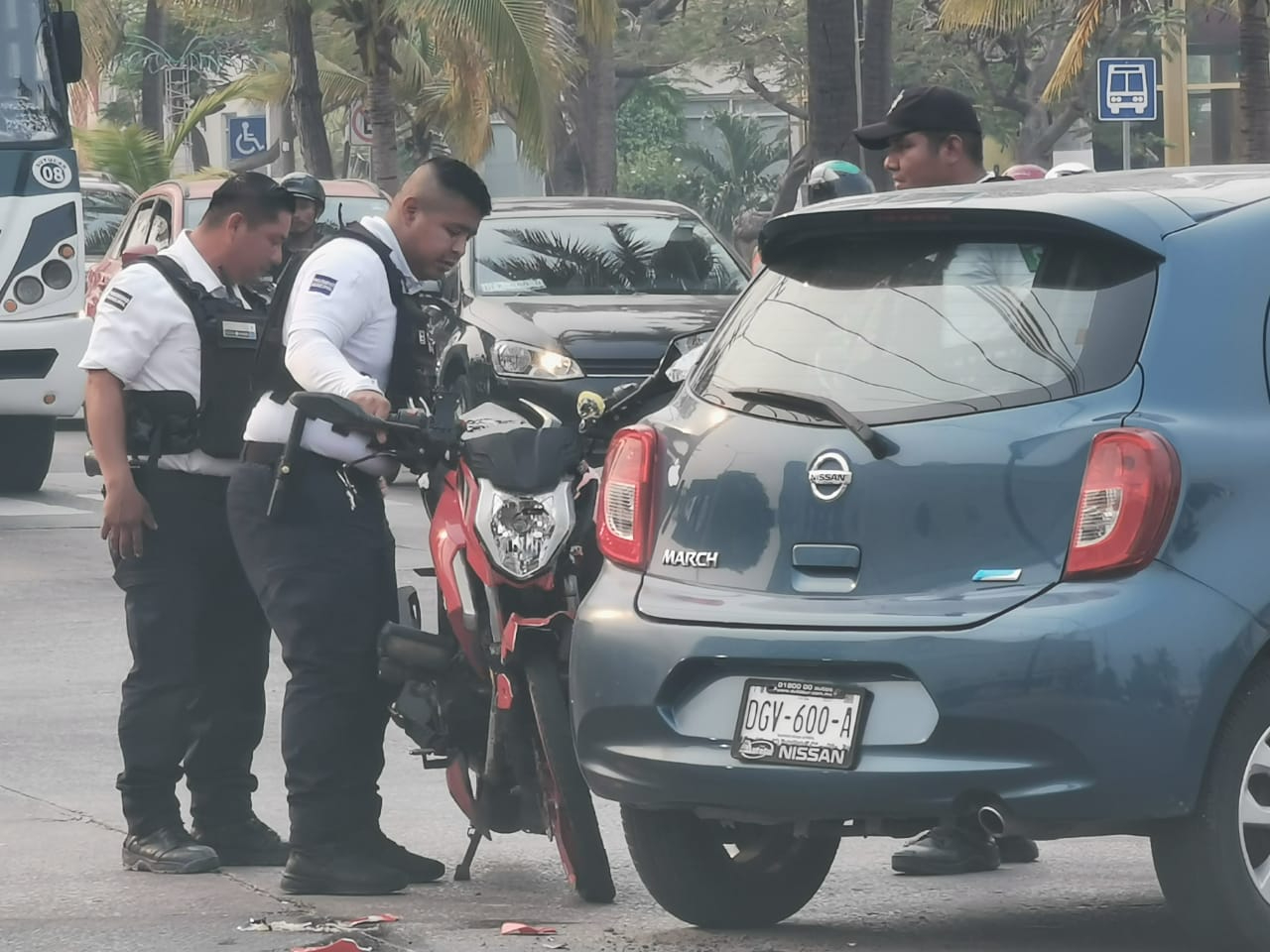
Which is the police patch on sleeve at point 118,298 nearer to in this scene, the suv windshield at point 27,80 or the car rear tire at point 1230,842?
the car rear tire at point 1230,842

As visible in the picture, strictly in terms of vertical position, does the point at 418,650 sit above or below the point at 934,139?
below

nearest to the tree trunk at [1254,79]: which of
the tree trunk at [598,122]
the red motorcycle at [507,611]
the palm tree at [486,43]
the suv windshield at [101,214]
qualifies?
the palm tree at [486,43]

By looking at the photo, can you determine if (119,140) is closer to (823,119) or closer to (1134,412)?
(823,119)

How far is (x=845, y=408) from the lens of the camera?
5172 millimetres

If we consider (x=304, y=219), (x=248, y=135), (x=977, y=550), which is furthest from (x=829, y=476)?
(x=248, y=135)

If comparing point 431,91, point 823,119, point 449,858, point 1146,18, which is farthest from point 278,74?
point 449,858

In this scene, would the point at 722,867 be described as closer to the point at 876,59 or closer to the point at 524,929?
the point at 524,929

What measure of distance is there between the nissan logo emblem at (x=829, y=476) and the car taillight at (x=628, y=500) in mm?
457

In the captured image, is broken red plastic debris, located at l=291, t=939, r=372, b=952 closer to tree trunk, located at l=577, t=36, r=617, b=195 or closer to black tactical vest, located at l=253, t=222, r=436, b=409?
black tactical vest, located at l=253, t=222, r=436, b=409

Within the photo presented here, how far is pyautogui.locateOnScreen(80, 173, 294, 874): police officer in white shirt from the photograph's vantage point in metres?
6.57

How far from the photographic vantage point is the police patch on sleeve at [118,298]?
262 inches

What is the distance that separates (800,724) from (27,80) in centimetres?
1104

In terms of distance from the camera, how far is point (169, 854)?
6488 millimetres

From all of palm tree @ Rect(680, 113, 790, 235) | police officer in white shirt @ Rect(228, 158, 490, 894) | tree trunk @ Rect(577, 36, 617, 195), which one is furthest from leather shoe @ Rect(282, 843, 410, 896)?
palm tree @ Rect(680, 113, 790, 235)
